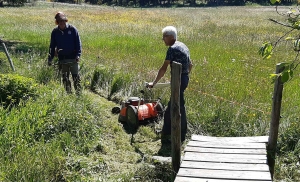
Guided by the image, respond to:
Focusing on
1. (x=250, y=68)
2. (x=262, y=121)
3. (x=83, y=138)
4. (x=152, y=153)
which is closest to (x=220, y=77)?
(x=250, y=68)

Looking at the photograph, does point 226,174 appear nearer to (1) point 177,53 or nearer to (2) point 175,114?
(2) point 175,114

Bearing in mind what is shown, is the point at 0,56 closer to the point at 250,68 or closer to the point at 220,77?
the point at 220,77

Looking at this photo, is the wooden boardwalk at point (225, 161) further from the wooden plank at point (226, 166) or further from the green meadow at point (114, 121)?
the green meadow at point (114, 121)

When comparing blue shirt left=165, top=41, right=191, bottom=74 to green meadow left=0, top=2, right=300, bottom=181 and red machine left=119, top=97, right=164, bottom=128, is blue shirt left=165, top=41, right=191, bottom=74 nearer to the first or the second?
green meadow left=0, top=2, right=300, bottom=181

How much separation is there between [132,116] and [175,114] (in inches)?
84.7

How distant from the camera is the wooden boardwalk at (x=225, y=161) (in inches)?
155

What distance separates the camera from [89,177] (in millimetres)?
4441

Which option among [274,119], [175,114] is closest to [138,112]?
[175,114]

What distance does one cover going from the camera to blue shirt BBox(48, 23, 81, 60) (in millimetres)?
7332

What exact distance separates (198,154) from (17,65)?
593 centimetres

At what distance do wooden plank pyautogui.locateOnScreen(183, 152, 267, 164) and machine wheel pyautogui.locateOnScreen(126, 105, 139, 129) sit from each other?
6.80 ft

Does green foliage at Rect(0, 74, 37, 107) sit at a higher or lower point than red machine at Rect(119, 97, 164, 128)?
higher

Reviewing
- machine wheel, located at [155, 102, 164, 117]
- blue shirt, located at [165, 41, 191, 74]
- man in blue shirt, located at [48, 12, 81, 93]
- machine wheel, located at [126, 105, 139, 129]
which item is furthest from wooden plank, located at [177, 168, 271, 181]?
man in blue shirt, located at [48, 12, 81, 93]

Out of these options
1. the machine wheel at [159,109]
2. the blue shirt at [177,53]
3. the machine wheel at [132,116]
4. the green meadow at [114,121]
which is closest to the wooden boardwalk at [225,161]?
the green meadow at [114,121]
